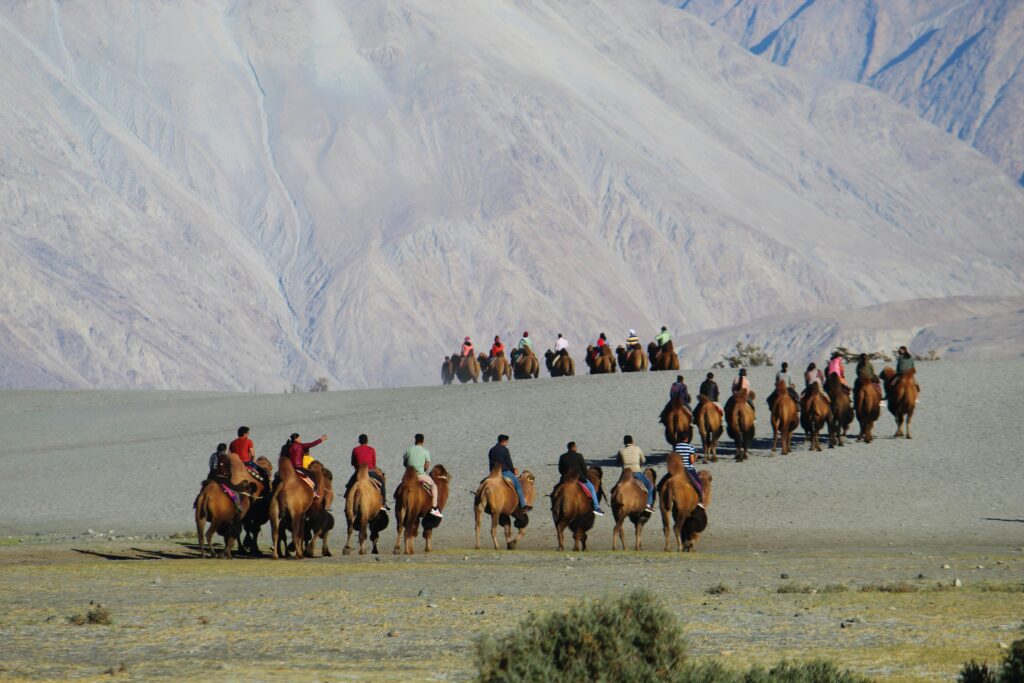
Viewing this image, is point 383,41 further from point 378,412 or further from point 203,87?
point 378,412

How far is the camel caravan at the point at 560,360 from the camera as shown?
48031mm

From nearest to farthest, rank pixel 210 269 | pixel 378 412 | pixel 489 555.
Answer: pixel 489 555, pixel 378 412, pixel 210 269

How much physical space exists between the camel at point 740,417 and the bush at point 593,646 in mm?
21654

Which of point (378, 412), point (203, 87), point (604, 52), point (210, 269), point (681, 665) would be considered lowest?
Result: point (681, 665)

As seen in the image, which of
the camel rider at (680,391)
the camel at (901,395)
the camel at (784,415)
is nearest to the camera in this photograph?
the camel rider at (680,391)

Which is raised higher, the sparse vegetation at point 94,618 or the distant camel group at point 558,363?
the distant camel group at point 558,363

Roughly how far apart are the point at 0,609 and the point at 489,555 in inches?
343

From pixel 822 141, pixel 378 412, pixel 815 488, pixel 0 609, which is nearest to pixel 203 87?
pixel 822 141

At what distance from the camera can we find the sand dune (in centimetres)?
2973

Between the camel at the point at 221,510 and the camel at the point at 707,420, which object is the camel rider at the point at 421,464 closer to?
the camel at the point at 221,510

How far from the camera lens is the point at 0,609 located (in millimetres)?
16812

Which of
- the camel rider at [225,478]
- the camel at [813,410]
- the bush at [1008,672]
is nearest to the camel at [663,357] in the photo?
the camel at [813,410]

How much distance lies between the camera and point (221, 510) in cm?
2272

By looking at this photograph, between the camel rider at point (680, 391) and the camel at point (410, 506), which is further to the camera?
the camel rider at point (680, 391)
